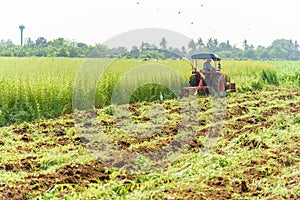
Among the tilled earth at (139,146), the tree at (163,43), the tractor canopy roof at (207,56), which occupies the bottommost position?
the tilled earth at (139,146)

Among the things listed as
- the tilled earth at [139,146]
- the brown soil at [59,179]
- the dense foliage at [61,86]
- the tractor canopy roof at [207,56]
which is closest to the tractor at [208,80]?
the tractor canopy roof at [207,56]

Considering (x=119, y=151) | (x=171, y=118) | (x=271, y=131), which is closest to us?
(x=119, y=151)

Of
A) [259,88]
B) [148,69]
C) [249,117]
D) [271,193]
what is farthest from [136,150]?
[259,88]

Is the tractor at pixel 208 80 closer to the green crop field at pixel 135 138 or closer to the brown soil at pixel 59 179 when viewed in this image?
the green crop field at pixel 135 138

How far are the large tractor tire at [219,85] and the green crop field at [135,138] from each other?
553mm

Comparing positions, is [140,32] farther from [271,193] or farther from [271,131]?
[271,193]

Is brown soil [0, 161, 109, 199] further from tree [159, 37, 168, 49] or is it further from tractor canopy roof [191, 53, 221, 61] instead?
tractor canopy roof [191, 53, 221, 61]

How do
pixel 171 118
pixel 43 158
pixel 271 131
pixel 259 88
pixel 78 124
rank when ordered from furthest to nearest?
pixel 259 88, pixel 171 118, pixel 78 124, pixel 271 131, pixel 43 158

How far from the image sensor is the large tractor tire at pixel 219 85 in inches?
548

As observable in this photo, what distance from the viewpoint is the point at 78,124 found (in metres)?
9.06

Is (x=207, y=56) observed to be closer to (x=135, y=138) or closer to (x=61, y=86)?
(x=61, y=86)

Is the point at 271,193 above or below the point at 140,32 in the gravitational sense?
below

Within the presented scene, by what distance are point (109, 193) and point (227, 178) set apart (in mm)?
1380

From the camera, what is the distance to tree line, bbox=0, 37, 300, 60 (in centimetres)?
1248
